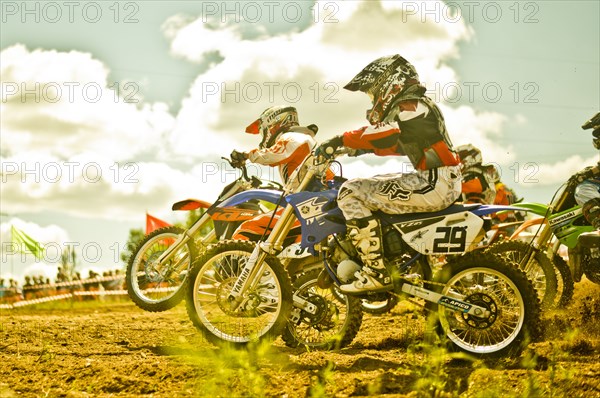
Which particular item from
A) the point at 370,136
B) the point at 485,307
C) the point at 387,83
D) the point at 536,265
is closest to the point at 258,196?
the point at 370,136

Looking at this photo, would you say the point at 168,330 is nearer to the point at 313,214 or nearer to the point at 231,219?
the point at 231,219

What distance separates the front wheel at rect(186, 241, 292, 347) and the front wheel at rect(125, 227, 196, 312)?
1.90m

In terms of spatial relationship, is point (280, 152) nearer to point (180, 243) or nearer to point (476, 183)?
point (180, 243)

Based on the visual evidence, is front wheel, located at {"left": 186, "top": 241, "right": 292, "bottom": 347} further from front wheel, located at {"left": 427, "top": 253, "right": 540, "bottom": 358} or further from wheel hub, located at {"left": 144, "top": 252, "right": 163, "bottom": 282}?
wheel hub, located at {"left": 144, "top": 252, "right": 163, "bottom": 282}

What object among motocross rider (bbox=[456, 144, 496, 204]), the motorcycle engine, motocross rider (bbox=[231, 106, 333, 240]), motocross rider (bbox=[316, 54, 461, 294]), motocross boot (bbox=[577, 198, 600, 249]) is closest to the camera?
motocross rider (bbox=[316, 54, 461, 294])

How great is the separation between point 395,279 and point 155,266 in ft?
11.7

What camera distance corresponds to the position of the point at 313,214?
20.7 ft

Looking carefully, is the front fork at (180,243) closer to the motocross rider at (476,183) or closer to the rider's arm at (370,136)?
the rider's arm at (370,136)

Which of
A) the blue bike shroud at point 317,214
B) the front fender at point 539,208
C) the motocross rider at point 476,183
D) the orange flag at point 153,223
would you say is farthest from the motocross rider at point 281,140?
the orange flag at point 153,223

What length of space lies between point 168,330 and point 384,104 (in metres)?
4.25

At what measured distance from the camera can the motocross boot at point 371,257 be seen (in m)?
6.02

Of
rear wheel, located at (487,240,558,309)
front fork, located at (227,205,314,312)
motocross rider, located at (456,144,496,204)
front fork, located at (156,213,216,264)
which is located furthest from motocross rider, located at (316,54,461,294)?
motocross rider, located at (456,144,496,204)

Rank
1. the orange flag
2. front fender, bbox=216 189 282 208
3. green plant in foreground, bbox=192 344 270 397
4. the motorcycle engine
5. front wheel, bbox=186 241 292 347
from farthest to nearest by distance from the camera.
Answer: the orange flag
front fender, bbox=216 189 282 208
front wheel, bbox=186 241 292 347
the motorcycle engine
green plant in foreground, bbox=192 344 270 397

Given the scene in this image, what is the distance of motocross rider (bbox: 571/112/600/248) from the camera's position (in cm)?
805
